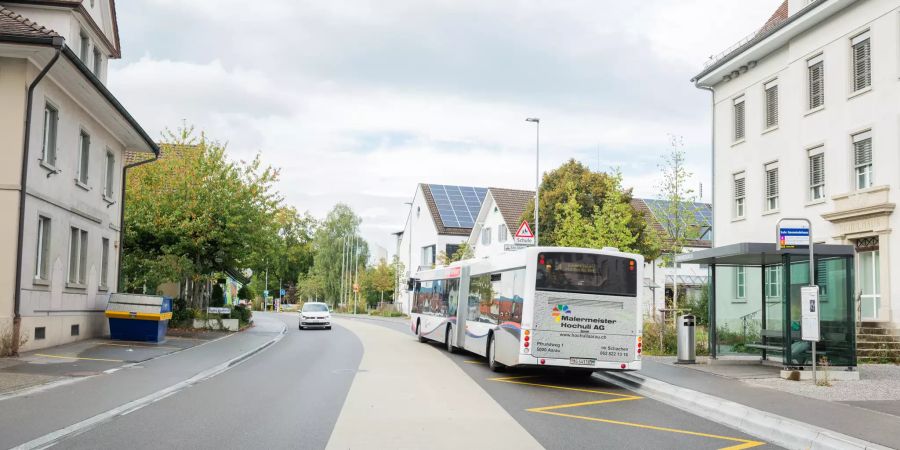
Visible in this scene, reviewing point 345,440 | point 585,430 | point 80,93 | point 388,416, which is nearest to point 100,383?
point 388,416

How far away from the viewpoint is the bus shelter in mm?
16250

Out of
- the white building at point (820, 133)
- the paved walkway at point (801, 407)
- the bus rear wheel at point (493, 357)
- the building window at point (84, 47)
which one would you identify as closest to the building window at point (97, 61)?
the building window at point (84, 47)

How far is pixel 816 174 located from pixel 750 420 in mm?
18386

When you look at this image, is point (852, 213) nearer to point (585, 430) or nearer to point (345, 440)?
point (585, 430)

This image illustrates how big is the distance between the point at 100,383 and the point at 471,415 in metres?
6.90

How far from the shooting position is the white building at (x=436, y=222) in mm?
72625

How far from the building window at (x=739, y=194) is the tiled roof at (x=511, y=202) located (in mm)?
23484

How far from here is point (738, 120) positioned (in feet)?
106

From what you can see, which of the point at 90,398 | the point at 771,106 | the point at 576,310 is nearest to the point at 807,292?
the point at 576,310

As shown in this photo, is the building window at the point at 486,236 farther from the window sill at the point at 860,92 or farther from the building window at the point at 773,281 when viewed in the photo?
the building window at the point at 773,281

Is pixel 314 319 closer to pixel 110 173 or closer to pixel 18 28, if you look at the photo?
pixel 110 173

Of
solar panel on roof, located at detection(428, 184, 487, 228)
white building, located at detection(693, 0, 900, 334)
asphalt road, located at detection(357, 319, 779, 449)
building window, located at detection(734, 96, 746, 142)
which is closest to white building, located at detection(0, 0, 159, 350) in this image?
asphalt road, located at detection(357, 319, 779, 449)

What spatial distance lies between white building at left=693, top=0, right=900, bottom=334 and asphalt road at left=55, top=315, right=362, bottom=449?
12591 millimetres

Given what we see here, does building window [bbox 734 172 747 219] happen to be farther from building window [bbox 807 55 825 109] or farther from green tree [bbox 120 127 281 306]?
green tree [bbox 120 127 281 306]
